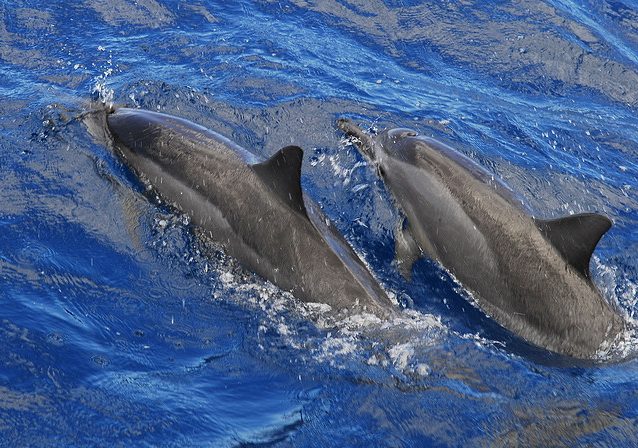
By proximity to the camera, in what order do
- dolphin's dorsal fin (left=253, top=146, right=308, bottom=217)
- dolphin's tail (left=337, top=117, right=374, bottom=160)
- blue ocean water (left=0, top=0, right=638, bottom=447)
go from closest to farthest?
blue ocean water (left=0, top=0, right=638, bottom=447)
dolphin's dorsal fin (left=253, top=146, right=308, bottom=217)
dolphin's tail (left=337, top=117, right=374, bottom=160)

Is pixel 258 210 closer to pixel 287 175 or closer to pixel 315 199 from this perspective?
pixel 287 175

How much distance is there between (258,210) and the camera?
6.53 meters

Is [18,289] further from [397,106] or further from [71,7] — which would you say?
[71,7]

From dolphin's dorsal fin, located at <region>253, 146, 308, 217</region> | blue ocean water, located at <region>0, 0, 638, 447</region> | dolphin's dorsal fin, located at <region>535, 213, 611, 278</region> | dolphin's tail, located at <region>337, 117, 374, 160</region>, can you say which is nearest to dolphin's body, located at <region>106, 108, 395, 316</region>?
dolphin's dorsal fin, located at <region>253, 146, 308, 217</region>

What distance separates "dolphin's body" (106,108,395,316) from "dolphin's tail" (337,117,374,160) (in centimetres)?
213

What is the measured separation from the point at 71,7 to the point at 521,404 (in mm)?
10784

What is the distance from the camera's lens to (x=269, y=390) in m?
5.11

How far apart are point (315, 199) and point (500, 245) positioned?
239cm

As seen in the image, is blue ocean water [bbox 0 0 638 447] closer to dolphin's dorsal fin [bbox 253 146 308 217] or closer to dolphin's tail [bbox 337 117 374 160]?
dolphin's tail [bbox 337 117 374 160]

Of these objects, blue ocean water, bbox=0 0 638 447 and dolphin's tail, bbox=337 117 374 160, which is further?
dolphin's tail, bbox=337 117 374 160

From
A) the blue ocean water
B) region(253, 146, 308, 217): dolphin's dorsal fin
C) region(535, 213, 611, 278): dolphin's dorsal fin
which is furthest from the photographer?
region(253, 146, 308, 217): dolphin's dorsal fin

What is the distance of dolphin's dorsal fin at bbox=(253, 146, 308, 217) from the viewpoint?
6.20m

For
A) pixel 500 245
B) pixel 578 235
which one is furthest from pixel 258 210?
pixel 578 235

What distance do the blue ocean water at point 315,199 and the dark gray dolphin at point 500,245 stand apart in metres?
0.22
